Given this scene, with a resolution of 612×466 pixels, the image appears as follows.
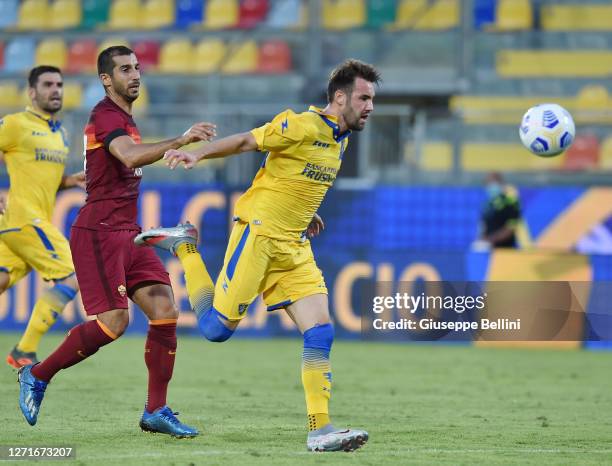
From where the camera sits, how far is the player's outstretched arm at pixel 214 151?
6340 mm

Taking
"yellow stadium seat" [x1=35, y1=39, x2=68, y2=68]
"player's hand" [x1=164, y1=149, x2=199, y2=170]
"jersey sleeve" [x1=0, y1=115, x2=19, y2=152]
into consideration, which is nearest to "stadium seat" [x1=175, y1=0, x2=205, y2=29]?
"yellow stadium seat" [x1=35, y1=39, x2=68, y2=68]

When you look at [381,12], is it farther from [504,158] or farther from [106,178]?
[106,178]

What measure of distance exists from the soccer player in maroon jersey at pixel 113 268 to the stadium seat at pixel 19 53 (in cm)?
1480

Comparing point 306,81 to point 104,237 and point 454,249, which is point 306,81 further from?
point 104,237

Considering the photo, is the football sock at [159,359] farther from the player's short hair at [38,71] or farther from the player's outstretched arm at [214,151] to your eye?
the player's short hair at [38,71]

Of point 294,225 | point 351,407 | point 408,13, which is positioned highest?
point 408,13

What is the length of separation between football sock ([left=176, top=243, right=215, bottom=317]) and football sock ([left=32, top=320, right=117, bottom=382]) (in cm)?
55

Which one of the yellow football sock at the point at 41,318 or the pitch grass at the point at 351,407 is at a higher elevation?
the yellow football sock at the point at 41,318

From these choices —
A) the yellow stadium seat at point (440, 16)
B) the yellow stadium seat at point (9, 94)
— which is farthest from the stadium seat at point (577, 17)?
the yellow stadium seat at point (9, 94)

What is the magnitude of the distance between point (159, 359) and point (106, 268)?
0.69 m

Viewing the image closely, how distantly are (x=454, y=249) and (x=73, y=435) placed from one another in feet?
34.4

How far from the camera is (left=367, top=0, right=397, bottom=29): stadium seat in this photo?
20.8 metres

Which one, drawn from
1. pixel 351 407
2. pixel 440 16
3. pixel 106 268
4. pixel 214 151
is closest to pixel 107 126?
pixel 106 268

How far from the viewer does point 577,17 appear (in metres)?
20.9
